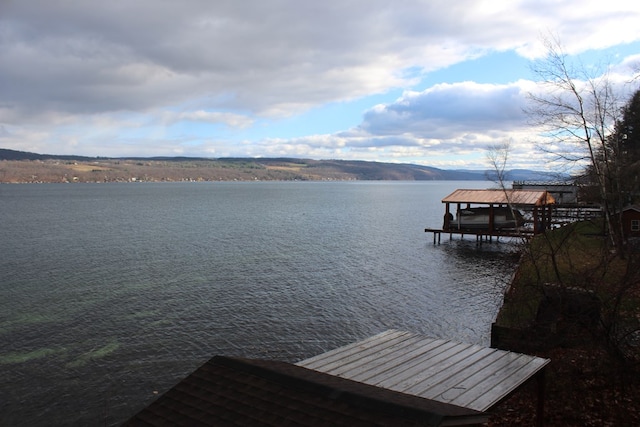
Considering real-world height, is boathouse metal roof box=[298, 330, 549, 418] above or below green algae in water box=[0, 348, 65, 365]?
above

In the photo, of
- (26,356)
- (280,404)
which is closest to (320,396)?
(280,404)

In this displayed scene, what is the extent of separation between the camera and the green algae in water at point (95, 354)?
15547mm

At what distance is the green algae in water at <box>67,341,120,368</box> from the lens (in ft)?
51.0

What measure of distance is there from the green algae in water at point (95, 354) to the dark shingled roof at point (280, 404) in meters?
11.8

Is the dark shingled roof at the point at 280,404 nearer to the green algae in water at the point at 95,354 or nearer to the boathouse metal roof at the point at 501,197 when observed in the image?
the green algae in water at the point at 95,354

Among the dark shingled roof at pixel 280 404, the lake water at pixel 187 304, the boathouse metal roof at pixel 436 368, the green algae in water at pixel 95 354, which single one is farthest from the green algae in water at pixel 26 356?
the dark shingled roof at pixel 280 404

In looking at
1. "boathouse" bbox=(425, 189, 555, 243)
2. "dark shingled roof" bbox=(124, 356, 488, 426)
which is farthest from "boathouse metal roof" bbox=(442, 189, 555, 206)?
"dark shingled roof" bbox=(124, 356, 488, 426)

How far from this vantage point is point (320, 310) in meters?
21.4

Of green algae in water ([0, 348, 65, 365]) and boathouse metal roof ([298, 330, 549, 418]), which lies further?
green algae in water ([0, 348, 65, 365])

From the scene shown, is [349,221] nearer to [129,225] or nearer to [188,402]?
[129,225]

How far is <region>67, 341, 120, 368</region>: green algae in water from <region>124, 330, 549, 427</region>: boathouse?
35.9ft

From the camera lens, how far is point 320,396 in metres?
5.18

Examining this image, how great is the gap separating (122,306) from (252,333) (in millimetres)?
7504

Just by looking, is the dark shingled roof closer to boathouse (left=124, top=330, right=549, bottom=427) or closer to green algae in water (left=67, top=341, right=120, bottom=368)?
boathouse (left=124, top=330, right=549, bottom=427)
